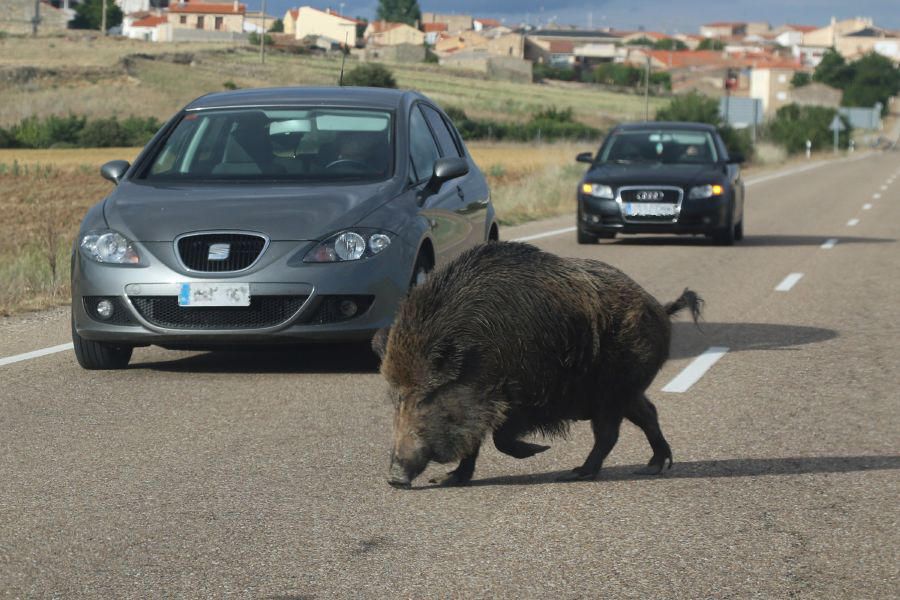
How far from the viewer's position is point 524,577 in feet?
15.8

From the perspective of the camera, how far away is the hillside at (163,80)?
8262cm

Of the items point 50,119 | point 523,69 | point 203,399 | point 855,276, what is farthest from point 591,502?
point 523,69

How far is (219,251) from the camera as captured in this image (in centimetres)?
861

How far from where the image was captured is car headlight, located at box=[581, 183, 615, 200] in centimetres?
1941

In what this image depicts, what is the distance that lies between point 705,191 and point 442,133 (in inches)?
350

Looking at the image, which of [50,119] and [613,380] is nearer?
[613,380]

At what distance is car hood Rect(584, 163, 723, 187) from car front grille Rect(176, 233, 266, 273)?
1133 centimetres

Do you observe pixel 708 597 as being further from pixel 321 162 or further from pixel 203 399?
pixel 321 162

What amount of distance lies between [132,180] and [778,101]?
166 metres

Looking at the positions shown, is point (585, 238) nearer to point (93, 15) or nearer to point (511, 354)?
point (511, 354)

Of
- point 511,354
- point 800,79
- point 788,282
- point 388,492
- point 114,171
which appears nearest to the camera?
point 511,354

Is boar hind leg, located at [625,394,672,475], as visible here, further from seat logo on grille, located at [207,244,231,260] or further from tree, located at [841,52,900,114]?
tree, located at [841,52,900,114]

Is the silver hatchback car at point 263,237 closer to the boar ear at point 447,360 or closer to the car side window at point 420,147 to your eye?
the car side window at point 420,147

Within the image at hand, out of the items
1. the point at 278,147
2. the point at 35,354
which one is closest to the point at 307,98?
the point at 278,147
